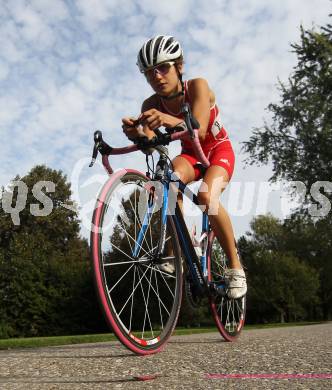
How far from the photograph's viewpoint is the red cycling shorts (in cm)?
468

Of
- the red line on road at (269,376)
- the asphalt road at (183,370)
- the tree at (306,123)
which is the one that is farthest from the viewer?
the tree at (306,123)

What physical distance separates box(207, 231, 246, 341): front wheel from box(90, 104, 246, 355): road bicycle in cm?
36

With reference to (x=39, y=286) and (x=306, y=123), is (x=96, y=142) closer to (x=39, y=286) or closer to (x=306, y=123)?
(x=306, y=123)

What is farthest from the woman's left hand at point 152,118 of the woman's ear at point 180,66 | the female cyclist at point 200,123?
the woman's ear at point 180,66

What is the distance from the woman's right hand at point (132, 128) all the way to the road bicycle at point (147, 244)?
0.19 feet

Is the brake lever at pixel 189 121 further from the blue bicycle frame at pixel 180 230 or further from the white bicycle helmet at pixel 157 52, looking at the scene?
the white bicycle helmet at pixel 157 52

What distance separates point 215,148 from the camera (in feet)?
15.9

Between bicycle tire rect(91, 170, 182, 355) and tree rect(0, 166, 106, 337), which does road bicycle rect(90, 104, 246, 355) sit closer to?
bicycle tire rect(91, 170, 182, 355)

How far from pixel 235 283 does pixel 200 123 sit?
5.01ft

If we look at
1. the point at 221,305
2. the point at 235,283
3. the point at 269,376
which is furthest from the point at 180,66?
the point at 269,376

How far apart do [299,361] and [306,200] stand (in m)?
19.0

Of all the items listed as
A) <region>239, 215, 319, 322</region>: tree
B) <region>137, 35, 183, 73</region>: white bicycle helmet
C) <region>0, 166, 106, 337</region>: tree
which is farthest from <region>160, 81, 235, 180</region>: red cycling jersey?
<region>239, 215, 319, 322</region>: tree

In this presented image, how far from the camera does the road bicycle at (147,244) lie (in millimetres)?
3340

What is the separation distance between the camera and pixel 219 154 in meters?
4.75
